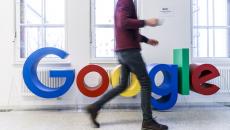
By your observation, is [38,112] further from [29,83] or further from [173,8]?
[173,8]

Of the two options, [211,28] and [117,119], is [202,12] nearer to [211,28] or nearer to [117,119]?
[211,28]

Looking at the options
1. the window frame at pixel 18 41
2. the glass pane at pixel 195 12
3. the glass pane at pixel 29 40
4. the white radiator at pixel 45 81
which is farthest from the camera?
the glass pane at pixel 195 12

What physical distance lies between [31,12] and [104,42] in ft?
4.07

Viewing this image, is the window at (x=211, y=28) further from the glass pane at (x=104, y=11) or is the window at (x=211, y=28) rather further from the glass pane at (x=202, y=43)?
the glass pane at (x=104, y=11)

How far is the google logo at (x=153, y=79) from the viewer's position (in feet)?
13.5

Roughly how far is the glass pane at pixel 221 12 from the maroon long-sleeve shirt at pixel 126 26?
270cm

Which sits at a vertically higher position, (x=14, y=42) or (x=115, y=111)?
(x=14, y=42)

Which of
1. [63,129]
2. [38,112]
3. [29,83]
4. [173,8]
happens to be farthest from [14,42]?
[173,8]

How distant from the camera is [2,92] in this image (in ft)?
15.5

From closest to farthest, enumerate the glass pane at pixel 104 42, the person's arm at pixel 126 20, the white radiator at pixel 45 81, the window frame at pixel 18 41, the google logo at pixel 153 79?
the person's arm at pixel 126 20
the google logo at pixel 153 79
the white radiator at pixel 45 81
the window frame at pixel 18 41
the glass pane at pixel 104 42

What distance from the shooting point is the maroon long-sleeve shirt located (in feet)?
9.21

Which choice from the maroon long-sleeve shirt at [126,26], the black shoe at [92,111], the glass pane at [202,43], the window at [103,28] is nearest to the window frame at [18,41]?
the window at [103,28]

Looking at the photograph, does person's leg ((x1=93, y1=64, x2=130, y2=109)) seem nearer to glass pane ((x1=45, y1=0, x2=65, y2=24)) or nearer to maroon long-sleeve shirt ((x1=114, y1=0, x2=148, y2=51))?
maroon long-sleeve shirt ((x1=114, y1=0, x2=148, y2=51))

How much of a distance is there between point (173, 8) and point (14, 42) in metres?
2.49
